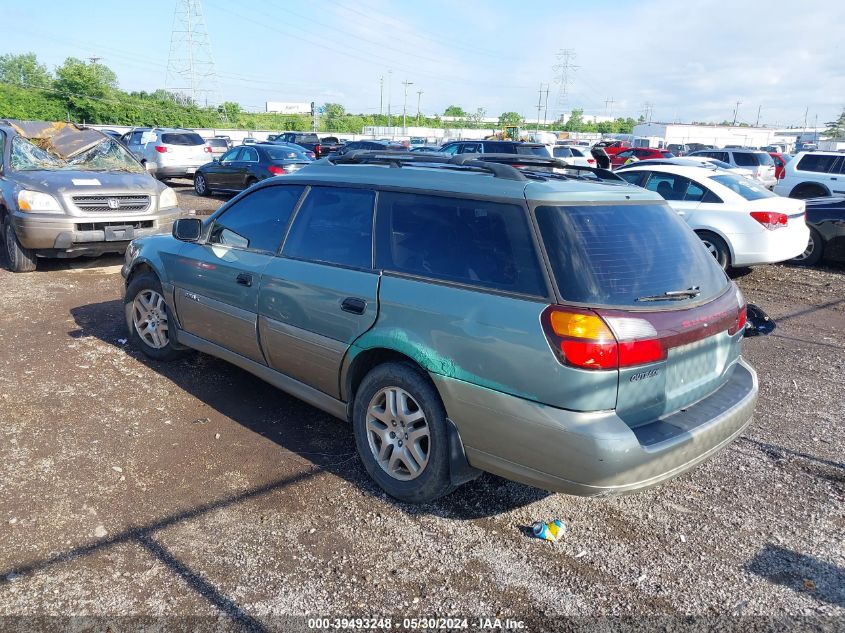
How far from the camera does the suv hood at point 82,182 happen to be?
26.8 feet

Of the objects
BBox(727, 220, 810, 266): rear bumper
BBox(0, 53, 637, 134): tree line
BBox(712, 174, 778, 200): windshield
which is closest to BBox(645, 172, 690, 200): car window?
BBox(712, 174, 778, 200): windshield

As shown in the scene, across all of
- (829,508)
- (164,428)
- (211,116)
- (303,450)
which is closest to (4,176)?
(164,428)

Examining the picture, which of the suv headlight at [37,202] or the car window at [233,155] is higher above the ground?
the car window at [233,155]

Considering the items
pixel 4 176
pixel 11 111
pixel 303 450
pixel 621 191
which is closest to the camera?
pixel 621 191

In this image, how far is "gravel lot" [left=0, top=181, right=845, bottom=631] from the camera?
281 centimetres

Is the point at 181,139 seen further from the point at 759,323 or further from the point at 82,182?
the point at 759,323

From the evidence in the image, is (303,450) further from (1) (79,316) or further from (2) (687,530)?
(1) (79,316)

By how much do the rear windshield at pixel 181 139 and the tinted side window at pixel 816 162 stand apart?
1753cm

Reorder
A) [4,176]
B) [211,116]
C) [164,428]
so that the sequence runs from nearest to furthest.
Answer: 1. [164,428]
2. [4,176]
3. [211,116]

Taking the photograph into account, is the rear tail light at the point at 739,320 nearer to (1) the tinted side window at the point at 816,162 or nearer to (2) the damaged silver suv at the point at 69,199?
(2) the damaged silver suv at the point at 69,199

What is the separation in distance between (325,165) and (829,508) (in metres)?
3.66

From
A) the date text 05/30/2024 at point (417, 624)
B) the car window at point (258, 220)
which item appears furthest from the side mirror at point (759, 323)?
the car window at point (258, 220)

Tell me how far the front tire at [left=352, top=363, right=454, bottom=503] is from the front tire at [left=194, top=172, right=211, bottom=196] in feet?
51.3

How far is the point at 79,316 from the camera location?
6816 mm
